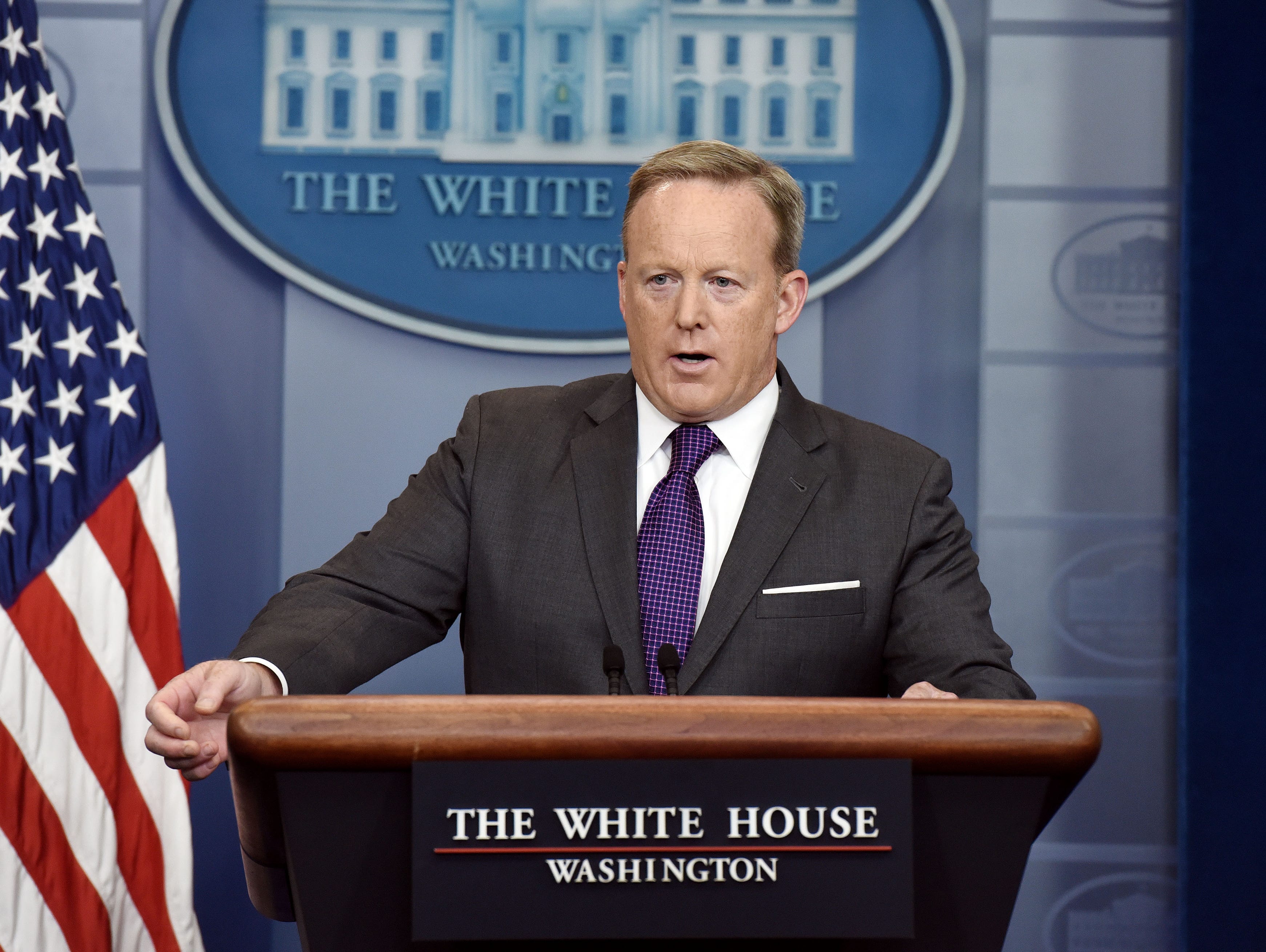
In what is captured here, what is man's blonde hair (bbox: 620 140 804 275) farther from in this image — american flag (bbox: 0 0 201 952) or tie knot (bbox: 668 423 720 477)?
american flag (bbox: 0 0 201 952)

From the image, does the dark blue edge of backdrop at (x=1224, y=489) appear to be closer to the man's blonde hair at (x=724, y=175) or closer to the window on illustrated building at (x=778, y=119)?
the window on illustrated building at (x=778, y=119)

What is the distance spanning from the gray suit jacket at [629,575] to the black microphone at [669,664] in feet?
1.15

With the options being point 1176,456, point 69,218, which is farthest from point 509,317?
point 1176,456

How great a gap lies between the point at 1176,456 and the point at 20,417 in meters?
2.46

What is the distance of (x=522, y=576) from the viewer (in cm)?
→ 152

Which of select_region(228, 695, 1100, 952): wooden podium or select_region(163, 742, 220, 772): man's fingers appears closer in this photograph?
select_region(228, 695, 1100, 952): wooden podium

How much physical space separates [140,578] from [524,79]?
1.37m

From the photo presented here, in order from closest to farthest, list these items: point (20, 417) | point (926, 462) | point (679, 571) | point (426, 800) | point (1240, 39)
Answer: point (426, 800), point (679, 571), point (926, 462), point (20, 417), point (1240, 39)

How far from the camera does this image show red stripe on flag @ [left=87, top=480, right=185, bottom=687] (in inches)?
91.4

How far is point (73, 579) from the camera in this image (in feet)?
7.47

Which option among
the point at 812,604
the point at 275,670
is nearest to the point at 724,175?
the point at 812,604

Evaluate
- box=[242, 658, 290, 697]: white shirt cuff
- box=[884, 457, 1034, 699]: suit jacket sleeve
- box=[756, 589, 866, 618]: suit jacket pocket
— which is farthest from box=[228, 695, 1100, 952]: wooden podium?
box=[756, 589, 866, 618]: suit jacket pocket

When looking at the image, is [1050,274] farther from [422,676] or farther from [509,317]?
[422,676]

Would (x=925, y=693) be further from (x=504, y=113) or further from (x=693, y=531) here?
(x=504, y=113)
